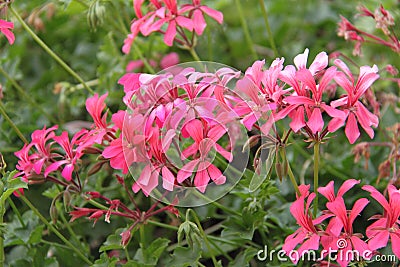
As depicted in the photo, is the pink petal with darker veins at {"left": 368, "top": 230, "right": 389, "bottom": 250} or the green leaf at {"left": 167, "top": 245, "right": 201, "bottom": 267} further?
the green leaf at {"left": 167, "top": 245, "right": 201, "bottom": 267}

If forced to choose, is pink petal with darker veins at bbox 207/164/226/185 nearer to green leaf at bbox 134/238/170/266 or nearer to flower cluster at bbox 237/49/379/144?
flower cluster at bbox 237/49/379/144

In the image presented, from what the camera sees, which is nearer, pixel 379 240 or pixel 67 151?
pixel 379 240

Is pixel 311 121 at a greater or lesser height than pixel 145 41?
greater

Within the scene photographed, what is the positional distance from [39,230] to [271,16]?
1.39 metres

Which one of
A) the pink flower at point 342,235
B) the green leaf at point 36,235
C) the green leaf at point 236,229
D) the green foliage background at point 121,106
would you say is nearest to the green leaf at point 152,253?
the green foliage background at point 121,106

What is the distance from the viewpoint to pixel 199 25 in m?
1.32

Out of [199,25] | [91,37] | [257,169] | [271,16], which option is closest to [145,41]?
[91,37]

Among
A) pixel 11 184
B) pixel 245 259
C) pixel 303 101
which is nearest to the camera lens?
pixel 303 101

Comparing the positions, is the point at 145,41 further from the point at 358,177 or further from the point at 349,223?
the point at 349,223

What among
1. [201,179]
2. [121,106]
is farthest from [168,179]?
[121,106]

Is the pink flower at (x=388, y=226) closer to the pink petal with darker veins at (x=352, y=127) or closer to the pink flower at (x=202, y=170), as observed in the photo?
the pink petal with darker veins at (x=352, y=127)

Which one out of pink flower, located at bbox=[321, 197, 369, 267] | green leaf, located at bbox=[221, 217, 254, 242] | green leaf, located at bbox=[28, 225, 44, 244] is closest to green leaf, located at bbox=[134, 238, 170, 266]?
green leaf, located at bbox=[221, 217, 254, 242]

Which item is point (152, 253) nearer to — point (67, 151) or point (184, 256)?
point (184, 256)

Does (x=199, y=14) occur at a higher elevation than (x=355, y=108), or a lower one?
higher
